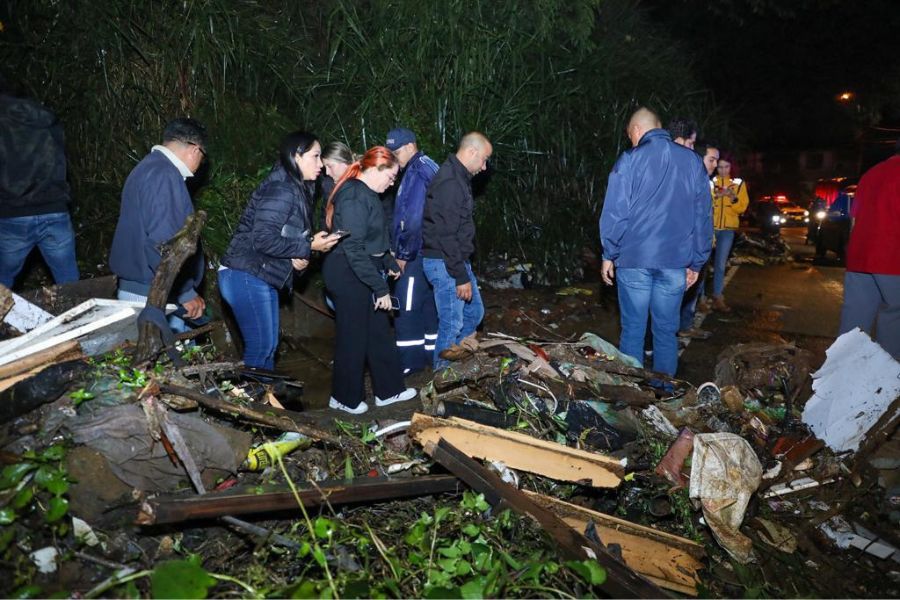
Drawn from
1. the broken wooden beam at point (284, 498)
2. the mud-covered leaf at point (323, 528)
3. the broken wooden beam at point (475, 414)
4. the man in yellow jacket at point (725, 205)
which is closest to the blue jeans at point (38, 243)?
the broken wooden beam at point (284, 498)

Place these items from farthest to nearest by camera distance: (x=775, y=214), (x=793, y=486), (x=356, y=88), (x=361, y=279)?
1. (x=775, y=214)
2. (x=356, y=88)
3. (x=361, y=279)
4. (x=793, y=486)

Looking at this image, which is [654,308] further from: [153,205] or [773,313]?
[773,313]

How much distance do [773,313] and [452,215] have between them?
5.56 m

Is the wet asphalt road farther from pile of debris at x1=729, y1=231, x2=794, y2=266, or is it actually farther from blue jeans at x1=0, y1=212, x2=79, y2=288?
blue jeans at x1=0, y1=212, x2=79, y2=288

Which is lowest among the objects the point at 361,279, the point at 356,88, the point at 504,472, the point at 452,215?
the point at 504,472

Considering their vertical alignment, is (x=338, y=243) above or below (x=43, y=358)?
above

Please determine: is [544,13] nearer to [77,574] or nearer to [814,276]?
[814,276]

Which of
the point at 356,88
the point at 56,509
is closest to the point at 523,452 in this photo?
the point at 56,509

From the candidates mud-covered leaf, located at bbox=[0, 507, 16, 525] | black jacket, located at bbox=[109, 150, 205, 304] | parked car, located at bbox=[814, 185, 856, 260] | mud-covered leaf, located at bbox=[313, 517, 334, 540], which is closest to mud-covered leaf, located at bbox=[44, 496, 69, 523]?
mud-covered leaf, located at bbox=[0, 507, 16, 525]

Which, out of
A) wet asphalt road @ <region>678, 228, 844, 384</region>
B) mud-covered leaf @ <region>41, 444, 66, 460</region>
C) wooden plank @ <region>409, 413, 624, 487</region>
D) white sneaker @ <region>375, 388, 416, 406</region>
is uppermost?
Answer: mud-covered leaf @ <region>41, 444, 66, 460</region>

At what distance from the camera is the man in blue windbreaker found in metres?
4.78

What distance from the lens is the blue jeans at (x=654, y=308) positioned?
468 cm

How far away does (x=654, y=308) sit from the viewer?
4.81m

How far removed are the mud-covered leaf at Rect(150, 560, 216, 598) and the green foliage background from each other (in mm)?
4577
